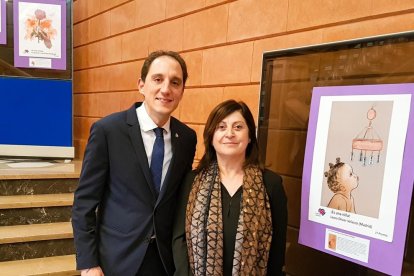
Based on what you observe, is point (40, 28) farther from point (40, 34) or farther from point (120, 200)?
point (120, 200)

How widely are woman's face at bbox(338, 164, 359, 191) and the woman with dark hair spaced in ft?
0.71

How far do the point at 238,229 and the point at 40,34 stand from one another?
3.12 metres

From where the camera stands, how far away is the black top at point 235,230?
4.14 ft

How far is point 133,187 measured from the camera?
4.43 feet

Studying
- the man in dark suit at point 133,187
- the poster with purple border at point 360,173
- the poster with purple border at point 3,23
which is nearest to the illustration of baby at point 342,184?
the poster with purple border at point 360,173

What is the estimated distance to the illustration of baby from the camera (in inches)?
47.3

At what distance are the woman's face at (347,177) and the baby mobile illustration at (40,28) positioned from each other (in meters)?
3.22

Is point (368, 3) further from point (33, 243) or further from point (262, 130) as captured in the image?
point (33, 243)

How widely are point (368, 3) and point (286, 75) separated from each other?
433 mm

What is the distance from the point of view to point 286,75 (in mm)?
1501

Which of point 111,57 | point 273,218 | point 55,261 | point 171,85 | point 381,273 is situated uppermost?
point 111,57

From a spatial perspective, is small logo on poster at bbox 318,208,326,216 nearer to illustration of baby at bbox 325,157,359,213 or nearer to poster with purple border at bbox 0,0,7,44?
illustration of baby at bbox 325,157,359,213

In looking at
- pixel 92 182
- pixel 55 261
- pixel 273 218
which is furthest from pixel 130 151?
pixel 55 261

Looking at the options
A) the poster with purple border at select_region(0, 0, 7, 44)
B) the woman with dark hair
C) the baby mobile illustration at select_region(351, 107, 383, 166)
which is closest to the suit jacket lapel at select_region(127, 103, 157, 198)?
the woman with dark hair
